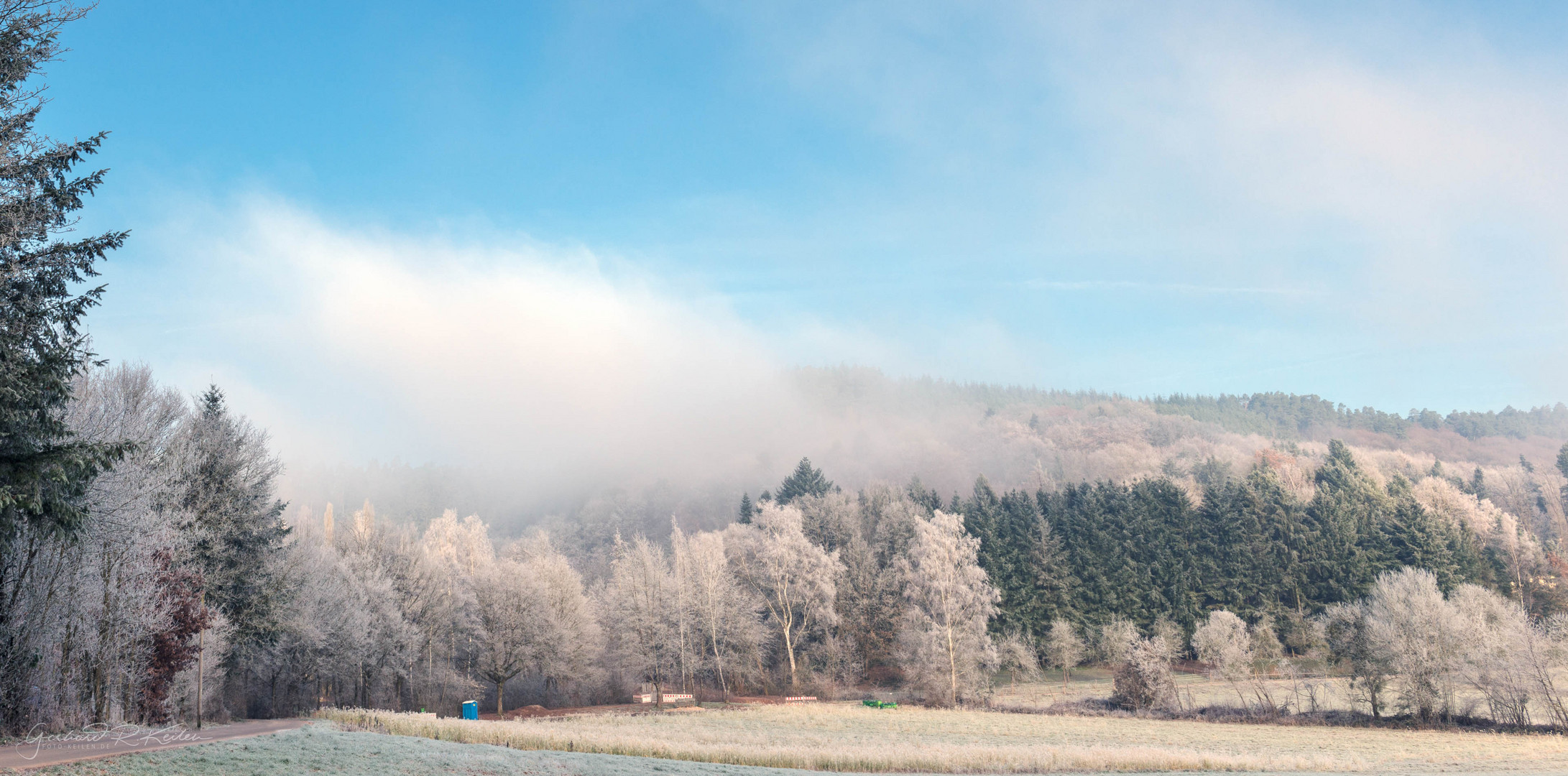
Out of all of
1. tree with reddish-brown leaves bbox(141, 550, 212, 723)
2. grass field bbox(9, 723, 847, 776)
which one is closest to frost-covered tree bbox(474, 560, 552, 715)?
tree with reddish-brown leaves bbox(141, 550, 212, 723)

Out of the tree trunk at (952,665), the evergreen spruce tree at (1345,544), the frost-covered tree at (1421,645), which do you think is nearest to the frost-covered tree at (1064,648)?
the tree trunk at (952,665)

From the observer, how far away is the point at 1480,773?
23.7 metres

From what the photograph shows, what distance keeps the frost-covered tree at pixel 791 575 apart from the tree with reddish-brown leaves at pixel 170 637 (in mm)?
39537

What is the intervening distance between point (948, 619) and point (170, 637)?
143 ft

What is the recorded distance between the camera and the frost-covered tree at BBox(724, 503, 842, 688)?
6284 cm

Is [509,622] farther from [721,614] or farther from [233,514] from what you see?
[233,514]

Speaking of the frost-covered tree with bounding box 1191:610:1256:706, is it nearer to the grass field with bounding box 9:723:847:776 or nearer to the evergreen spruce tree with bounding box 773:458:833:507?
the evergreen spruce tree with bounding box 773:458:833:507

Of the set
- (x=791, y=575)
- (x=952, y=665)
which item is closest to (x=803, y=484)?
(x=791, y=575)

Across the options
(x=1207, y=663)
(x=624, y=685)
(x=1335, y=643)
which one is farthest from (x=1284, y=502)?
(x=624, y=685)

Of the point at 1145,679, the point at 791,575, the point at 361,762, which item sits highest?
the point at 791,575

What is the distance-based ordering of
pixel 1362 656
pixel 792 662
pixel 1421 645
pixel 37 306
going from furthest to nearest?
1. pixel 792 662
2. pixel 1362 656
3. pixel 1421 645
4. pixel 37 306

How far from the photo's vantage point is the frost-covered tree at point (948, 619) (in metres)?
54.8

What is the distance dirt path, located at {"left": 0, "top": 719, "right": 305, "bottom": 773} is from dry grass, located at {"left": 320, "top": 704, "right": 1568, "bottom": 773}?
6657 millimetres

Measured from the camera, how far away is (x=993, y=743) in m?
31.5
